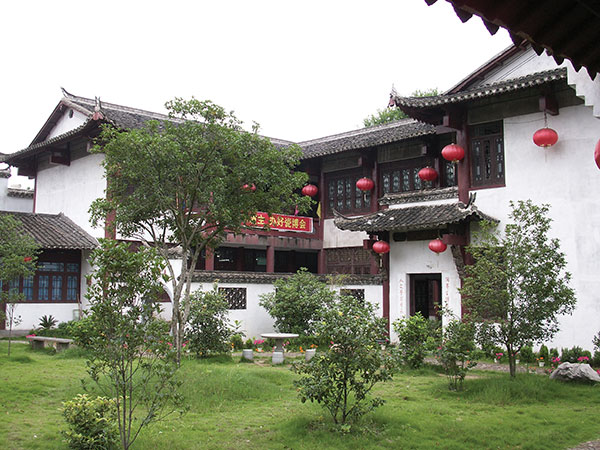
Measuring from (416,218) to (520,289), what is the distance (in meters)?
5.30

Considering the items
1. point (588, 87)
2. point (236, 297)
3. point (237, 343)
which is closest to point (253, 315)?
point (236, 297)

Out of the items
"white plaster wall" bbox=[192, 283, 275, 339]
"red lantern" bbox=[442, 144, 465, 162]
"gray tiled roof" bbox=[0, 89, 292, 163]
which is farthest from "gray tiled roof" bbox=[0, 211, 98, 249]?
"red lantern" bbox=[442, 144, 465, 162]

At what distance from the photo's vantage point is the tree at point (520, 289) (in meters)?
8.67

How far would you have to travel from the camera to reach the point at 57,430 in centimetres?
630

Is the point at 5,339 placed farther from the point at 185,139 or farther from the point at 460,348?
the point at 460,348

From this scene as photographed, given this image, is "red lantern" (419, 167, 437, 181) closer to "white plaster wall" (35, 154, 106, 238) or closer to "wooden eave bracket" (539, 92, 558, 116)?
"wooden eave bracket" (539, 92, 558, 116)

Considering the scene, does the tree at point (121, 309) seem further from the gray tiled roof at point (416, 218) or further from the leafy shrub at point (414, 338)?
the gray tiled roof at point (416, 218)

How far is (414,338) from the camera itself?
1094cm

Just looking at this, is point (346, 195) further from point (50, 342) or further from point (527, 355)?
point (50, 342)

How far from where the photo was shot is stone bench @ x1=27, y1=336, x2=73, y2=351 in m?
12.9

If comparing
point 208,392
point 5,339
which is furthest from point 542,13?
point 5,339

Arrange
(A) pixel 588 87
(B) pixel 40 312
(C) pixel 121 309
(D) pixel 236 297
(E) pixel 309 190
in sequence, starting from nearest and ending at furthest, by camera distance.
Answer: (C) pixel 121 309
(A) pixel 588 87
(D) pixel 236 297
(B) pixel 40 312
(E) pixel 309 190

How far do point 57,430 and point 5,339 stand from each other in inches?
408

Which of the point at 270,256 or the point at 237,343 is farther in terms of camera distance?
the point at 270,256
